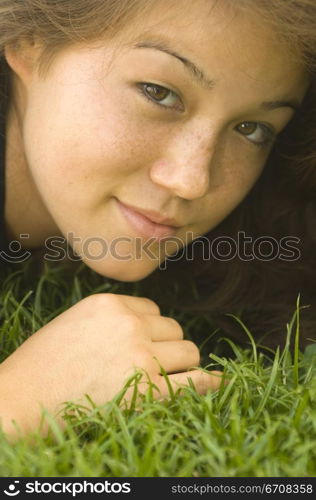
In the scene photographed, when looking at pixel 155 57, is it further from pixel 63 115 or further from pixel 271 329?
pixel 271 329

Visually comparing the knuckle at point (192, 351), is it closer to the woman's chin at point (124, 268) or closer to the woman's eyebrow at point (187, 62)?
the woman's chin at point (124, 268)

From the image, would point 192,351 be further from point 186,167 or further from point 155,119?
point 155,119

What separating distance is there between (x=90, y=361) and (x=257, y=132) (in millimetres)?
740

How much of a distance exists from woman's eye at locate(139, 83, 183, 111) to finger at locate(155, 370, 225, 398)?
23.7 inches

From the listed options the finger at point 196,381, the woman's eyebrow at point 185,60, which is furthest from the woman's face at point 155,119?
the finger at point 196,381

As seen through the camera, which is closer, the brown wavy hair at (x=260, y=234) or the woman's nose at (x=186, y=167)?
the woman's nose at (x=186, y=167)

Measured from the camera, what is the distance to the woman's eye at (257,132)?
6.61ft

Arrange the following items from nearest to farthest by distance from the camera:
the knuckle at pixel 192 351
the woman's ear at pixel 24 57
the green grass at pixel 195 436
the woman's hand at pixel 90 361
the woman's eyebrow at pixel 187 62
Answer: the green grass at pixel 195 436 < the woman's hand at pixel 90 361 < the woman's eyebrow at pixel 187 62 < the knuckle at pixel 192 351 < the woman's ear at pixel 24 57

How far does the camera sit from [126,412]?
5.29 feet

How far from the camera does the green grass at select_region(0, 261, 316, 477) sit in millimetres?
1431

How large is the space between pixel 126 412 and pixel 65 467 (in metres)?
0.21

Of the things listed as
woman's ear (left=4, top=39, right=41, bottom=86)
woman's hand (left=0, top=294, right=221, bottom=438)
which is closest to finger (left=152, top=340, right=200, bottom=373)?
woman's hand (left=0, top=294, right=221, bottom=438)

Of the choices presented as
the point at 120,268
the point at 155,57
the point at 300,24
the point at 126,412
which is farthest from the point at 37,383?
the point at 300,24

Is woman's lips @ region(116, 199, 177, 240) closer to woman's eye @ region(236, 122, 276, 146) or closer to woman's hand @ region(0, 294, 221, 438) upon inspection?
woman's hand @ region(0, 294, 221, 438)
